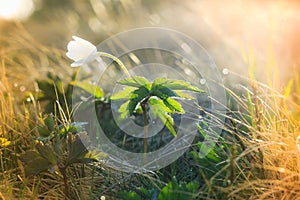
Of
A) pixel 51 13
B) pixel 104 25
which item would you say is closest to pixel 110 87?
pixel 104 25

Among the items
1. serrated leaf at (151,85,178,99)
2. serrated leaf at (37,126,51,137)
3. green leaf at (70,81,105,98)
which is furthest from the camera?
green leaf at (70,81,105,98)

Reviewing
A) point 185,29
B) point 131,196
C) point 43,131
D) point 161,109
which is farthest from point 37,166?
point 185,29

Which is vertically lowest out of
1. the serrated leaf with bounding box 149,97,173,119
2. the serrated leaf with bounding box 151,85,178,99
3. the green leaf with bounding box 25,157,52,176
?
the green leaf with bounding box 25,157,52,176

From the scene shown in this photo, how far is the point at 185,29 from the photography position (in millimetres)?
3453

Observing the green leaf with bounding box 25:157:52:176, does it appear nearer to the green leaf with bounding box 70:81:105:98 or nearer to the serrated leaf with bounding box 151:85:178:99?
the serrated leaf with bounding box 151:85:178:99

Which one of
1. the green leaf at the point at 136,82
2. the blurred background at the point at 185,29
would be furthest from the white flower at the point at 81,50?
the blurred background at the point at 185,29

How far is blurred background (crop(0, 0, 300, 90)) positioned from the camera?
281 cm

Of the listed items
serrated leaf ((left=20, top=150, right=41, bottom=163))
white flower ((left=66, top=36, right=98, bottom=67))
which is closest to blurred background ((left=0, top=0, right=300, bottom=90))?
white flower ((left=66, top=36, right=98, bottom=67))

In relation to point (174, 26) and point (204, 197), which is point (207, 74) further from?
point (174, 26)

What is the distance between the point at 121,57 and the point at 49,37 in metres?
1.99

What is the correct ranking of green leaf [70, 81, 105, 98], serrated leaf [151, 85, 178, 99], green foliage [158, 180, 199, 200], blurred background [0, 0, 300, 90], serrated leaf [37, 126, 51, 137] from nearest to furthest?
green foliage [158, 180, 199, 200]
serrated leaf [151, 85, 178, 99]
serrated leaf [37, 126, 51, 137]
green leaf [70, 81, 105, 98]
blurred background [0, 0, 300, 90]

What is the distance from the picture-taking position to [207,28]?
3381mm

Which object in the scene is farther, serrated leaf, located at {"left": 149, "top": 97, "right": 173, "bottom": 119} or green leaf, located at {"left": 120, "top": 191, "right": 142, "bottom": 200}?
serrated leaf, located at {"left": 149, "top": 97, "right": 173, "bottom": 119}

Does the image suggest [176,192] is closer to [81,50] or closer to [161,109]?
[161,109]
